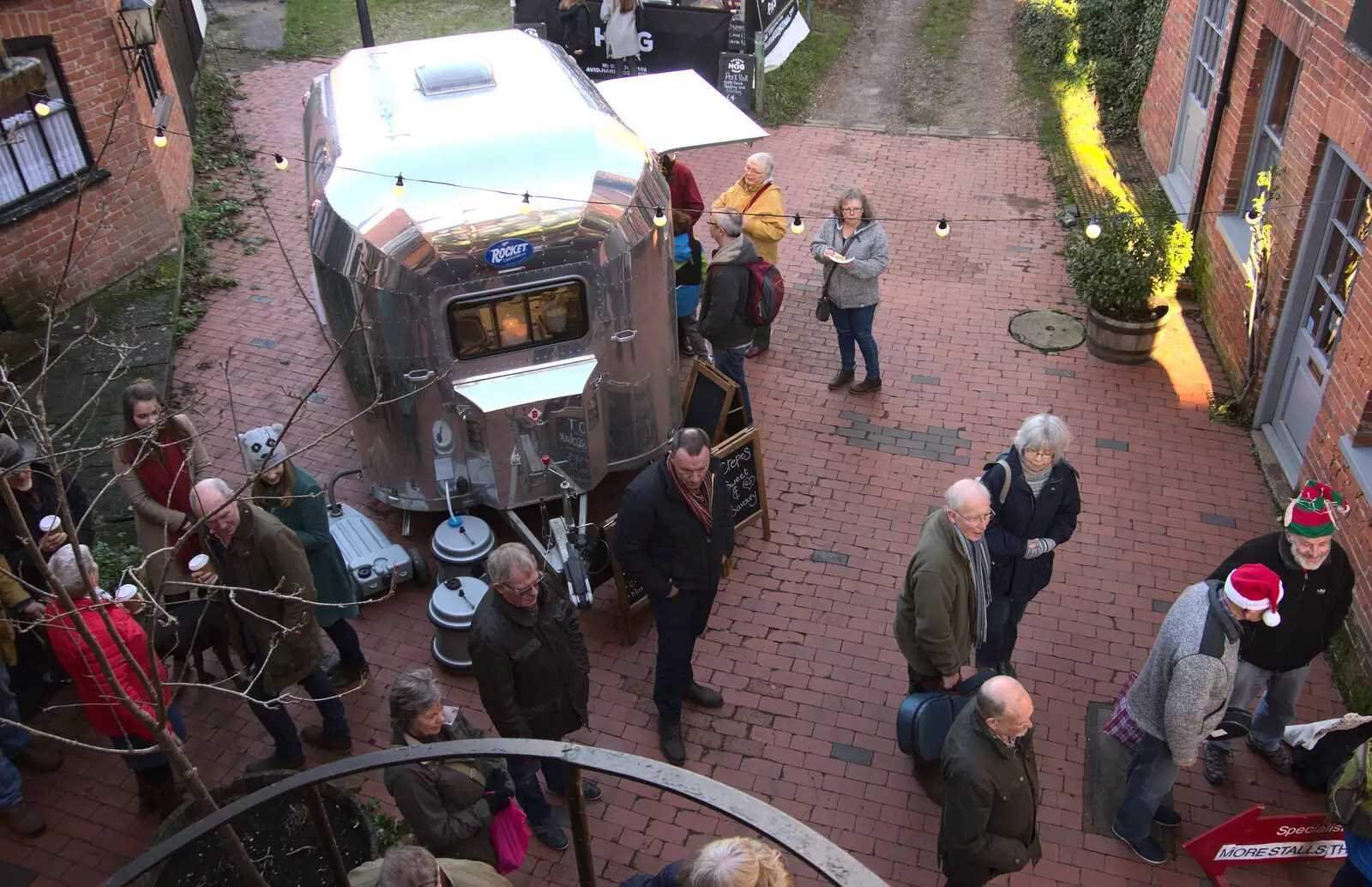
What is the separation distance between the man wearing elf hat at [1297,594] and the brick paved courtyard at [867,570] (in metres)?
0.67

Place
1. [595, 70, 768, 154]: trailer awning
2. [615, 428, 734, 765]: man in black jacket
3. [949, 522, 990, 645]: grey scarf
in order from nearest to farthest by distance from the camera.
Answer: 1. [949, 522, 990, 645]: grey scarf
2. [615, 428, 734, 765]: man in black jacket
3. [595, 70, 768, 154]: trailer awning

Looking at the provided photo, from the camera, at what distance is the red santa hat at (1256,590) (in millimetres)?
4625

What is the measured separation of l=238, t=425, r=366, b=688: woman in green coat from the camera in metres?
5.56

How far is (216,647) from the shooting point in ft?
19.8

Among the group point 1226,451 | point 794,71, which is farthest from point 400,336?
point 794,71

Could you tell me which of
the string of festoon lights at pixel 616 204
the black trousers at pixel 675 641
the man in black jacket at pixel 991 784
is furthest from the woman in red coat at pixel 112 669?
the man in black jacket at pixel 991 784

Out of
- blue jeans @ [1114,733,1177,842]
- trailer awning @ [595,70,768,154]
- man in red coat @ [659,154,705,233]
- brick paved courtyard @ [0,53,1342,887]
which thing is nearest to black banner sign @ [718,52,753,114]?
brick paved courtyard @ [0,53,1342,887]

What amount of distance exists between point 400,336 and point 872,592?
331 centimetres

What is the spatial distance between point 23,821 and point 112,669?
162 centimetres

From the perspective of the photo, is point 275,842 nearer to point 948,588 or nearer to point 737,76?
point 948,588

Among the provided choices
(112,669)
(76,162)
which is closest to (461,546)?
(112,669)

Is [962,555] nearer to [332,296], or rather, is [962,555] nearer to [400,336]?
[400,336]

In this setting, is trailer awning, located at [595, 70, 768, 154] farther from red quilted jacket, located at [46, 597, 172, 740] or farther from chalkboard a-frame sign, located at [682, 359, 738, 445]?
red quilted jacket, located at [46, 597, 172, 740]

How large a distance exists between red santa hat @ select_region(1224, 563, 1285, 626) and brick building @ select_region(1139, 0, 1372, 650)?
1.86 m
